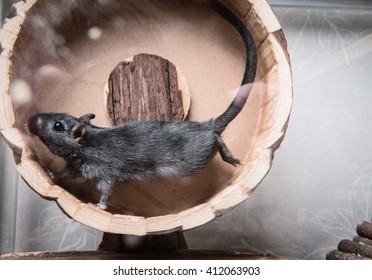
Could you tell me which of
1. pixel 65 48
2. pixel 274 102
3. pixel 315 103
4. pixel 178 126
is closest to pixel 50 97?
pixel 65 48

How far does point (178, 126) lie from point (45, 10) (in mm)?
312

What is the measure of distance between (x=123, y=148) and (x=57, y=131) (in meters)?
0.11

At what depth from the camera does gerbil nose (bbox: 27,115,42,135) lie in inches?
34.5

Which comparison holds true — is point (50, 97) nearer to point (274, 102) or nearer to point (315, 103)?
point (274, 102)

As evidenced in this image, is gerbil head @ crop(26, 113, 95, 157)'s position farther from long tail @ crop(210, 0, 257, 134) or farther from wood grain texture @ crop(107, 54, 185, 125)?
long tail @ crop(210, 0, 257, 134)

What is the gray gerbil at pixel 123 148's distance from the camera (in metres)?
0.89

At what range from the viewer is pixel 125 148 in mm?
907

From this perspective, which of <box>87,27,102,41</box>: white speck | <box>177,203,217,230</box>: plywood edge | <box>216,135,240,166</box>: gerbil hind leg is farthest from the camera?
<box>87,27,102,41</box>: white speck

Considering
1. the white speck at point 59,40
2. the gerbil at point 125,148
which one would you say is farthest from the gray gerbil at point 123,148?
the white speck at point 59,40

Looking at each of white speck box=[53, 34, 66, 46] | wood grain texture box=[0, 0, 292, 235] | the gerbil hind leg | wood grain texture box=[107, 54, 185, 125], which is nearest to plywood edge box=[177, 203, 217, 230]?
wood grain texture box=[0, 0, 292, 235]

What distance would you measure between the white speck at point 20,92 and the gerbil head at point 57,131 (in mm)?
35
